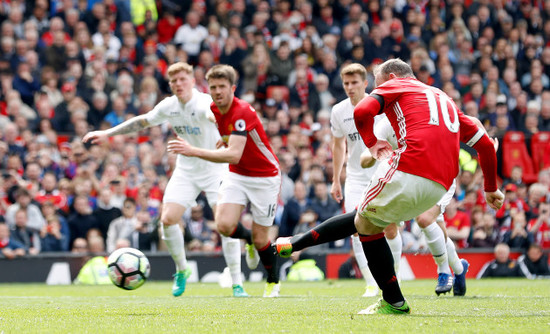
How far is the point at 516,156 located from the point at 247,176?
9.55 meters

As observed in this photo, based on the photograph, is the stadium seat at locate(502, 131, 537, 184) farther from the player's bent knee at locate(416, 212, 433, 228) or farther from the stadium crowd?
the player's bent knee at locate(416, 212, 433, 228)

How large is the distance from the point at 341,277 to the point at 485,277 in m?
2.47

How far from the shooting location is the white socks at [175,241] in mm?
10484

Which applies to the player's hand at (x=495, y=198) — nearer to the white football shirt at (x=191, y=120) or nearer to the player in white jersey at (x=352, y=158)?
the player in white jersey at (x=352, y=158)

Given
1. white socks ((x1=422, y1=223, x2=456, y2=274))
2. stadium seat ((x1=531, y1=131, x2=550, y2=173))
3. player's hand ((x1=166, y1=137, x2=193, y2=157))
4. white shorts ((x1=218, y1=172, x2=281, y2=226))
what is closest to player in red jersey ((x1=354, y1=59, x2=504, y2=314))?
player's hand ((x1=166, y1=137, x2=193, y2=157))

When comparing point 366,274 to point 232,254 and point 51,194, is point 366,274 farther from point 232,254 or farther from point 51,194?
point 51,194

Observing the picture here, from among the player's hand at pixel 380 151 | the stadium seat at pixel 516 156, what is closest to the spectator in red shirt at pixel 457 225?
the stadium seat at pixel 516 156

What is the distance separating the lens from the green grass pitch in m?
6.11

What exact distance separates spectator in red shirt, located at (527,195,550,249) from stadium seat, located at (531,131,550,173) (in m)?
2.01

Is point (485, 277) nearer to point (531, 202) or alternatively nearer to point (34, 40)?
point (531, 202)

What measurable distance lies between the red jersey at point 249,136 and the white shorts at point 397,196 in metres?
2.37

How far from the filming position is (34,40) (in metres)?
18.1

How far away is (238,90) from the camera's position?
62.9ft

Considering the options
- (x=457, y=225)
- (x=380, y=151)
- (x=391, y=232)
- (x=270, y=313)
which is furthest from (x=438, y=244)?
(x=457, y=225)
